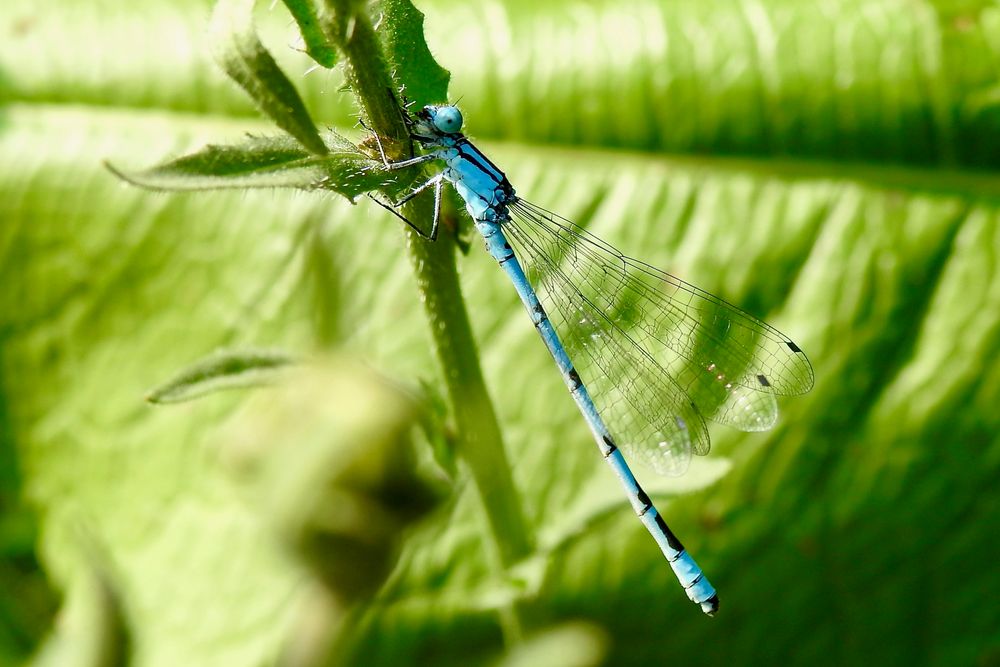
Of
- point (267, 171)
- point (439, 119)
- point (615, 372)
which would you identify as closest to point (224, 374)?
point (267, 171)

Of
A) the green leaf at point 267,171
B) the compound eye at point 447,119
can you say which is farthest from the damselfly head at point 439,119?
the green leaf at point 267,171

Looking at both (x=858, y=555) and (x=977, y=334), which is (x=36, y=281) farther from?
(x=977, y=334)

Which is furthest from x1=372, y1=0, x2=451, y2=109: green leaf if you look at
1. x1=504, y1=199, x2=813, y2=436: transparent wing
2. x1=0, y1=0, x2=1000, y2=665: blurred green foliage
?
x1=504, y1=199, x2=813, y2=436: transparent wing

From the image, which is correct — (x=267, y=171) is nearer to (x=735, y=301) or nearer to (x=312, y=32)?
(x=312, y=32)

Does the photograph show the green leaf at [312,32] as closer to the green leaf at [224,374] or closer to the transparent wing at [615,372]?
the green leaf at [224,374]

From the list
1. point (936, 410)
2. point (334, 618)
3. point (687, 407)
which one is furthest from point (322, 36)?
point (936, 410)

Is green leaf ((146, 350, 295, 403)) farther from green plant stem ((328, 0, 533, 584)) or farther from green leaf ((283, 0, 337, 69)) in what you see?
green leaf ((283, 0, 337, 69))
